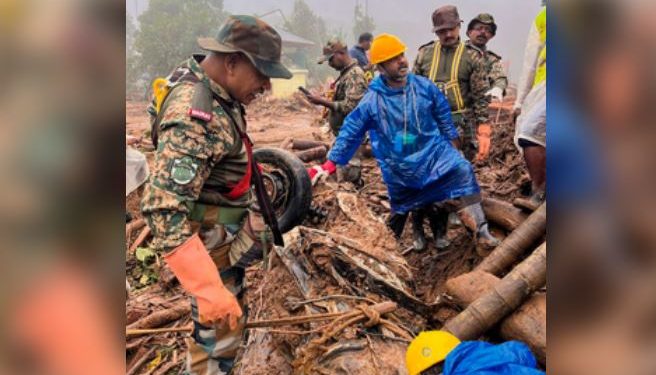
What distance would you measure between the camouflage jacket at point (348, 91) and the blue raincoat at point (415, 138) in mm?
2031

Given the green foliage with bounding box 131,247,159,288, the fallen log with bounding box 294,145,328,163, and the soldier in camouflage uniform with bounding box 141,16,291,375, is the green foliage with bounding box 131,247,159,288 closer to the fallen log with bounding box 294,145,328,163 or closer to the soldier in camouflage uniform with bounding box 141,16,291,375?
the soldier in camouflage uniform with bounding box 141,16,291,375

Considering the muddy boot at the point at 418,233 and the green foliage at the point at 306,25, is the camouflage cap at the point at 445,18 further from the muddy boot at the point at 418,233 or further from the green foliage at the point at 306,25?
the green foliage at the point at 306,25

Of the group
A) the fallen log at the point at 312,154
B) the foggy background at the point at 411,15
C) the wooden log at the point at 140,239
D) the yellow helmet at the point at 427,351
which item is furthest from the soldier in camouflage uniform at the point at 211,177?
the foggy background at the point at 411,15

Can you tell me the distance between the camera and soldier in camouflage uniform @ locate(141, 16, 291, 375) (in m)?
2.22

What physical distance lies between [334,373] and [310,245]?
1178 millimetres

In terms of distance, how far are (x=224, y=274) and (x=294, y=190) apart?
1614mm

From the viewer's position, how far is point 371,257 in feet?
11.5

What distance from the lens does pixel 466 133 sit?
5723 mm

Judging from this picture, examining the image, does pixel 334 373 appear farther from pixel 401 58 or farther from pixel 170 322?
pixel 401 58

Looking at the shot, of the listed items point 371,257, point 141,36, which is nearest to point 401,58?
point 371,257

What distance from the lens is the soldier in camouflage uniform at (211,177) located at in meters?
2.22

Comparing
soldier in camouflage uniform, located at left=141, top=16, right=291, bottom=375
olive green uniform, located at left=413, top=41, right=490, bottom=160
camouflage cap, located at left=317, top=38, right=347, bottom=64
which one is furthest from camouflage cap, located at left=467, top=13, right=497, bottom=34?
soldier in camouflage uniform, located at left=141, top=16, right=291, bottom=375

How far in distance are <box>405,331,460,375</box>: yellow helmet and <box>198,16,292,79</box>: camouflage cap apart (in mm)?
1548
